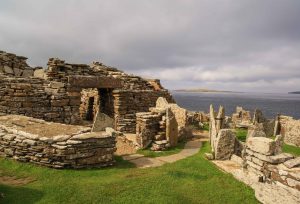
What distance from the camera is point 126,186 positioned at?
829 cm

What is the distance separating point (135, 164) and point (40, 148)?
138 inches

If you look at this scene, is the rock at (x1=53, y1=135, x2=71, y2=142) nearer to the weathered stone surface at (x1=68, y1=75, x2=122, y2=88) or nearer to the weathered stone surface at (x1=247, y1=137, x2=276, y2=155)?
the weathered stone surface at (x1=247, y1=137, x2=276, y2=155)

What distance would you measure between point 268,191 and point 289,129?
12.8m

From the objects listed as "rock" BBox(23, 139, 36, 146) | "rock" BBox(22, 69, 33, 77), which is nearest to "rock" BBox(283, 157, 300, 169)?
"rock" BBox(23, 139, 36, 146)

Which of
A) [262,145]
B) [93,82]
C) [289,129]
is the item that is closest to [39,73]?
[93,82]

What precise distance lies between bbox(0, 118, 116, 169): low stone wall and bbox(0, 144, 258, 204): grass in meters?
0.31

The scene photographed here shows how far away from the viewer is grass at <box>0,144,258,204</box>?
7473 mm

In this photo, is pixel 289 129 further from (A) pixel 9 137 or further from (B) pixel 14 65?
(B) pixel 14 65

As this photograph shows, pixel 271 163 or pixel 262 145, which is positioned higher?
pixel 262 145

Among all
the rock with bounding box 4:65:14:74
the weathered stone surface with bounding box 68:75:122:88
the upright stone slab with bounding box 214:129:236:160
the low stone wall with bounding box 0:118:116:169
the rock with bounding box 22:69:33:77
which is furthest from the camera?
the rock with bounding box 22:69:33:77

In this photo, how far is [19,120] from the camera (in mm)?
11789

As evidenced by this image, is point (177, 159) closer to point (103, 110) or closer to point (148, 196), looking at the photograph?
point (148, 196)

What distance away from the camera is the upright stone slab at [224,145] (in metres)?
11.3

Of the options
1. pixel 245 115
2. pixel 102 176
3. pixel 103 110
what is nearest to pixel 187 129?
pixel 103 110
